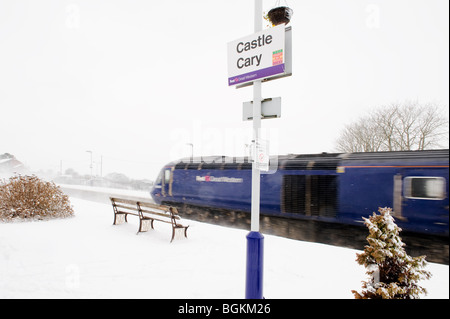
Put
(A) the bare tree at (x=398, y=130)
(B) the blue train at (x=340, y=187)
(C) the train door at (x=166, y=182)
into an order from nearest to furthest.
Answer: (B) the blue train at (x=340, y=187), (C) the train door at (x=166, y=182), (A) the bare tree at (x=398, y=130)

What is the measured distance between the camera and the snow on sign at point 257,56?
144 inches

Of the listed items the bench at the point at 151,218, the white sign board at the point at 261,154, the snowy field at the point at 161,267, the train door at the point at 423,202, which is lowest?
the snowy field at the point at 161,267

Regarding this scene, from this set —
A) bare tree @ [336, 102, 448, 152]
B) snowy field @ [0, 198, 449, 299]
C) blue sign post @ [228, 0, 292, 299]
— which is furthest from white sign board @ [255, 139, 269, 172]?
bare tree @ [336, 102, 448, 152]

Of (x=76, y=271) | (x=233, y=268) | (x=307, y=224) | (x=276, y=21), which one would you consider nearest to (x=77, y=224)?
(x=76, y=271)

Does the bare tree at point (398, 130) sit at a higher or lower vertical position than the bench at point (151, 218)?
higher

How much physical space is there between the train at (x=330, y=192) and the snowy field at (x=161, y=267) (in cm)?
181

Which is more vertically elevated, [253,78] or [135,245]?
[253,78]

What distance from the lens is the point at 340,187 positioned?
8211mm

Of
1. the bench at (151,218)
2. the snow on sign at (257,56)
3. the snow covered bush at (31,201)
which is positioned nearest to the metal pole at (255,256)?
the snow on sign at (257,56)

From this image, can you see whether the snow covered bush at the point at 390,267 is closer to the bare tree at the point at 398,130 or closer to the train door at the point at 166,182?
the train door at the point at 166,182

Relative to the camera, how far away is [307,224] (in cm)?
880

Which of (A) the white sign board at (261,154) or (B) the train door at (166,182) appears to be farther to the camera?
(B) the train door at (166,182)

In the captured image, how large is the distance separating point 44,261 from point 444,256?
9.22 m
